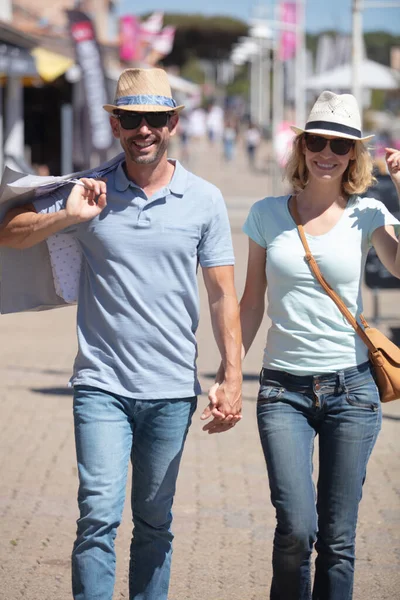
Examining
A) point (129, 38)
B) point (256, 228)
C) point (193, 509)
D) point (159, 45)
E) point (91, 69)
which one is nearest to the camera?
point (256, 228)

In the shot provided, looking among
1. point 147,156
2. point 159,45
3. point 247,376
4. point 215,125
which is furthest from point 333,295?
point 215,125

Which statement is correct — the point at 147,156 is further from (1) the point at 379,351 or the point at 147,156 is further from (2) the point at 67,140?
(2) the point at 67,140

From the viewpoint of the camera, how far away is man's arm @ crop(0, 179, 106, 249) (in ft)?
12.2

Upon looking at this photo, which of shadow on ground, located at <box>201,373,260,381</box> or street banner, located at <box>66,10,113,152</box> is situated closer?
shadow on ground, located at <box>201,373,260,381</box>

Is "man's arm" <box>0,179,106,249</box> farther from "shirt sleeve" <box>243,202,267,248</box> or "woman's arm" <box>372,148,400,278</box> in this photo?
"woman's arm" <box>372,148,400,278</box>

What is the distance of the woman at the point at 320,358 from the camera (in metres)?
3.83

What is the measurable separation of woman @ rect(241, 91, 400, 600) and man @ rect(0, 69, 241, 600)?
17 cm

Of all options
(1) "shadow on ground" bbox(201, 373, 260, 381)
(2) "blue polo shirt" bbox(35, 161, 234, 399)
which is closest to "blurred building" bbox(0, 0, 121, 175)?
(1) "shadow on ground" bbox(201, 373, 260, 381)

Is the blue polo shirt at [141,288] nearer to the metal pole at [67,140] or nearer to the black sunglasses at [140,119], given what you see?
the black sunglasses at [140,119]

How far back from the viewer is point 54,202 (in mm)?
3902

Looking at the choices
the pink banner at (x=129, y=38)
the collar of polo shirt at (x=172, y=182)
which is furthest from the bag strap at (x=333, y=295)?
the pink banner at (x=129, y=38)

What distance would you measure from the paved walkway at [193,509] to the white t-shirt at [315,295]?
1313 millimetres

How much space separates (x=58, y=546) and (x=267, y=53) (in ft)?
221

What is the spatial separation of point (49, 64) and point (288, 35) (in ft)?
78.2
